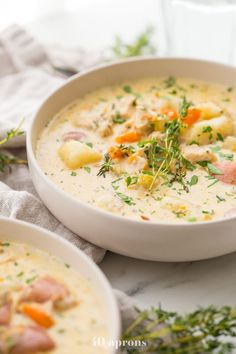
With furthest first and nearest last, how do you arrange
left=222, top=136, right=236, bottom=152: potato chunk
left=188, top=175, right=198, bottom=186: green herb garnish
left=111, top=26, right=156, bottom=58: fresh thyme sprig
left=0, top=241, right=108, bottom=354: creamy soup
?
1. left=111, top=26, right=156, bottom=58: fresh thyme sprig
2. left=222, top=136, right=236, bottom=152: potato chunk
3. left=188, top=175, right=198, bottom=186: green herb garnish
4. left=0, top=241, right=108, bottom=354: creamy soup

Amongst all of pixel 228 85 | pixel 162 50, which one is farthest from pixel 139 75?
pixel 162 50

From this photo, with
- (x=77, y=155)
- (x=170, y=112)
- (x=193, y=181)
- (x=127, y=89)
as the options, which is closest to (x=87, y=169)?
(x=77, y=155)

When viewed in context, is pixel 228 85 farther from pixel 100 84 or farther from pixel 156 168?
pixel 156 168

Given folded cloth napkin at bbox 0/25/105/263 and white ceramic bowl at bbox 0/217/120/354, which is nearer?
white ceramic bowl at bbox 0/217/120/354

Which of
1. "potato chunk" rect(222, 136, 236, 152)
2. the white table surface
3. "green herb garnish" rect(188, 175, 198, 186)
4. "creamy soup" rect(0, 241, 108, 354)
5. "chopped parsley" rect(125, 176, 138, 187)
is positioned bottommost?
the white table surface

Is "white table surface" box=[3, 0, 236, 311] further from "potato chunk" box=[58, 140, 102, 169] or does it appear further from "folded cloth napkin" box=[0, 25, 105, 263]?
"potato chunk" box=[58, 140, 102, 169]

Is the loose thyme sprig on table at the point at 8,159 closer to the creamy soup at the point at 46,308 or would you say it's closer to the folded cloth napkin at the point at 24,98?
the folded cloth napkin at the point at 24,98

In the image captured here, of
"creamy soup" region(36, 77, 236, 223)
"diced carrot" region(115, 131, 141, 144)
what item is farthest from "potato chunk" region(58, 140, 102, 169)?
"diced carrot" region(115, 131, 141, 144)
